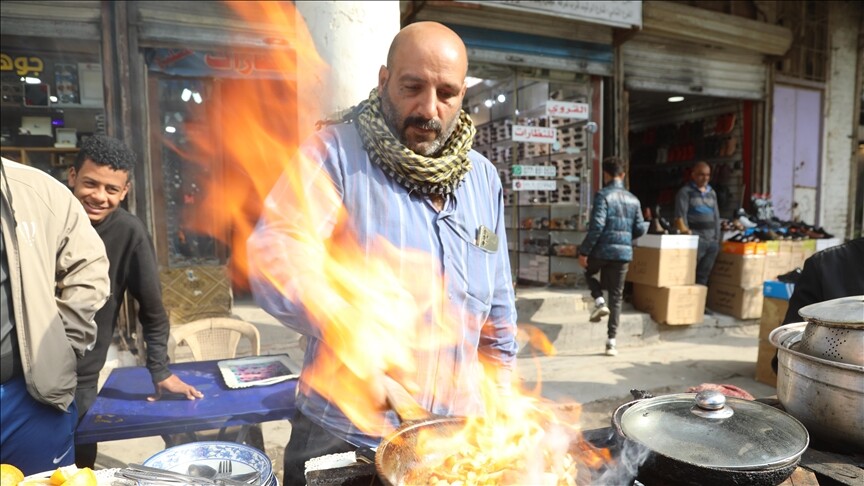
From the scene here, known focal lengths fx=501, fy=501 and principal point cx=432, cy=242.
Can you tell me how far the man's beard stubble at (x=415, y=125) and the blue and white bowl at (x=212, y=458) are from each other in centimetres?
127

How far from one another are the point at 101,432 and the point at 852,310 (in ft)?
10.3

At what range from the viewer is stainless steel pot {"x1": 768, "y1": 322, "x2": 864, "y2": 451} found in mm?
1558

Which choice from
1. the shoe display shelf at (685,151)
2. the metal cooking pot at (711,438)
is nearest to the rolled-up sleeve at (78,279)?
the metal cooking pot at (711,438)

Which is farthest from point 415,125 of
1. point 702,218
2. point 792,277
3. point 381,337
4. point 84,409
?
point 702,218

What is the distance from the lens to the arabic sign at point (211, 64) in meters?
6.32

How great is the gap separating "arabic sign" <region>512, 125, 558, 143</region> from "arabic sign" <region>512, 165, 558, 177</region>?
1.46 ft

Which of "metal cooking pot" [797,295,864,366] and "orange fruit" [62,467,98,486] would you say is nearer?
"orange fruit" [62,467,98,486]

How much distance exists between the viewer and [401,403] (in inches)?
57.7

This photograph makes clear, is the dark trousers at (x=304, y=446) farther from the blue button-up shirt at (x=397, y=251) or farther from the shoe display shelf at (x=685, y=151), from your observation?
the shoe display shelf at (x=685, y=151)

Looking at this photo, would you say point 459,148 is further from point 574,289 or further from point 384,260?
point 574,289

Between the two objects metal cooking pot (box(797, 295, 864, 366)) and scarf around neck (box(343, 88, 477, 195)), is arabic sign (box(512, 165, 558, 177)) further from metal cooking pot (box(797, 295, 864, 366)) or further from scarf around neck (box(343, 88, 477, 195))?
metal cooking pot (box(797, 295, 864, 366))

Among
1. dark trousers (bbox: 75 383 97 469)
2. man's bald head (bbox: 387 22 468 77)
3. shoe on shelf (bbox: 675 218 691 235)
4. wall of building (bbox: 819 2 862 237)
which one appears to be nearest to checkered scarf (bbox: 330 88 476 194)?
man's bald head (bbox: 387 22 468 77)

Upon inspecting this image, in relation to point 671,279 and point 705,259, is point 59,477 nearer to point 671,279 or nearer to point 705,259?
point 671,279

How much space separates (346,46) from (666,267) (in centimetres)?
633
